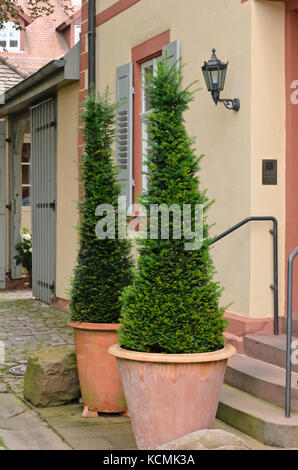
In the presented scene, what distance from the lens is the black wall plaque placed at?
18.4 ft

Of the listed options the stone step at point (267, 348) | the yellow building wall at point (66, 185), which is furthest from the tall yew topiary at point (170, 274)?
the yellow building wall at point (66, 185)

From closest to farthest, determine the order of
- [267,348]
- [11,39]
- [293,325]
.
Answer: [267,348] < [293,325] < [11,39]

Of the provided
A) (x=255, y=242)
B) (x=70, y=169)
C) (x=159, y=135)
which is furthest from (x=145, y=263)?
(x=70, y=169)

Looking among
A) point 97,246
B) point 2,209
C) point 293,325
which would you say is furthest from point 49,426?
point 2,209

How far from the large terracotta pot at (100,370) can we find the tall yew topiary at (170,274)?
0.81m

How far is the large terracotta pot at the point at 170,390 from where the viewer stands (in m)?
3.85

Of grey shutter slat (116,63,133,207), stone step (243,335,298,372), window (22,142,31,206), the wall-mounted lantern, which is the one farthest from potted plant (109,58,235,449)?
window (22,142,31,206)

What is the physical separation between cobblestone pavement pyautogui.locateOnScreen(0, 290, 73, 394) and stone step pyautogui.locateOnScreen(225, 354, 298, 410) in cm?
168

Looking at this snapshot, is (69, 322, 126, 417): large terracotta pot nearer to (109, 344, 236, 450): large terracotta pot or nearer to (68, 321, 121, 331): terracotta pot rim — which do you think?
(68, 321, 121, 331): terracotta pot rim

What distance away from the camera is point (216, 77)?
577 centimetres

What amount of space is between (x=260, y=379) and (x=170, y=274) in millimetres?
1271

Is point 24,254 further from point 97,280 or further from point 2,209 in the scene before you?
point 97,280

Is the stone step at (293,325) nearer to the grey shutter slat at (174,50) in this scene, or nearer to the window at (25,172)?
the grey shutter slat at (174,50)
